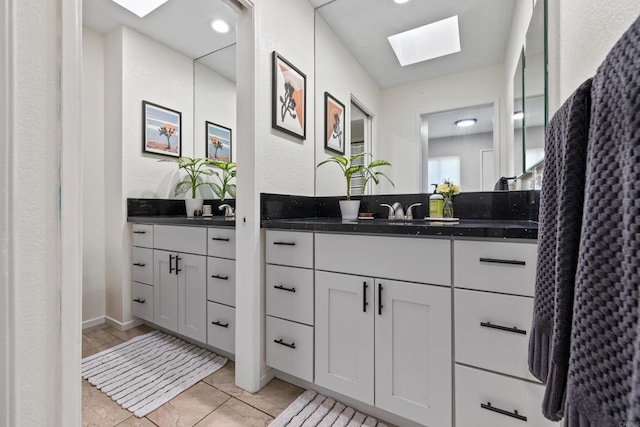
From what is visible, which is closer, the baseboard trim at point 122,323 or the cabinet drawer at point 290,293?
the cabinet drawer at point 290,293

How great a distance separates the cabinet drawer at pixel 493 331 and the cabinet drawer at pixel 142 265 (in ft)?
7.10

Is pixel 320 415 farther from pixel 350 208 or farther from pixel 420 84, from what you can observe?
pixel 420 84

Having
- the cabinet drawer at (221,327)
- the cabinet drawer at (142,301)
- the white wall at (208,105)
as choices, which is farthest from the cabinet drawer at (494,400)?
the white wall at (208,105)

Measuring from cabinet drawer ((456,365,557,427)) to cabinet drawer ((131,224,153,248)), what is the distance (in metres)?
2.21

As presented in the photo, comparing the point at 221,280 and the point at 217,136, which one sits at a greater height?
the point at 217,136

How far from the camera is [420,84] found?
1.81 meters

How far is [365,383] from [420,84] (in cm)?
172

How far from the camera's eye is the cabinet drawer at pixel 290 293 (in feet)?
4.66

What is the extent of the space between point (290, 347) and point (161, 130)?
2.23m

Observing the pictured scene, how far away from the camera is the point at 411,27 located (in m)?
1.83

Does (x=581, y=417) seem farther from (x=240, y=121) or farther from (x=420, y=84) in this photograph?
(x=420, y=84)

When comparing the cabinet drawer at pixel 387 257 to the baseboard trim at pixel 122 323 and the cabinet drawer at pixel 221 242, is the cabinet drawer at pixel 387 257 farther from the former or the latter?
the baseboard trim at pixel 122 323

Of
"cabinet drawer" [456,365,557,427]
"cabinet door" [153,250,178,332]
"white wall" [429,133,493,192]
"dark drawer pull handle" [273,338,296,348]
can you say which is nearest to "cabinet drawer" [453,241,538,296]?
"cabinet drawer" [456,365,557,427]

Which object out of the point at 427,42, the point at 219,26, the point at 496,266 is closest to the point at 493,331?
the point at 496,266
